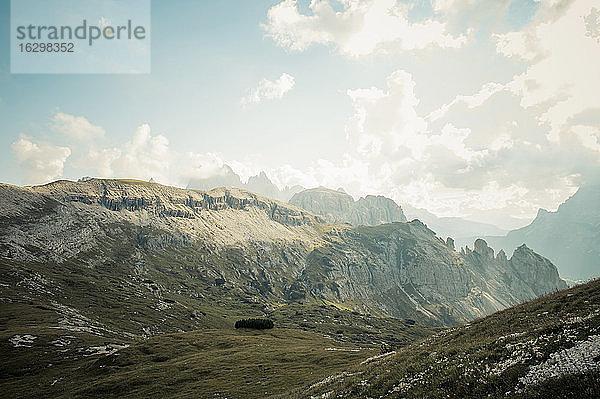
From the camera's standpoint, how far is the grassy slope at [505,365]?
14.0 meters

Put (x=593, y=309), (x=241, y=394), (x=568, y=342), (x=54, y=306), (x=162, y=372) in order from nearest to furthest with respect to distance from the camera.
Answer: (x=568, y=342)
(x=593, y=309)
(x=241, y=394)
(x=162, y=372)
(x=54, y=306)

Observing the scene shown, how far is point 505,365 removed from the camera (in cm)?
1758

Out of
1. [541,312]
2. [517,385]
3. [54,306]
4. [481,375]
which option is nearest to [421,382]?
[481,375]

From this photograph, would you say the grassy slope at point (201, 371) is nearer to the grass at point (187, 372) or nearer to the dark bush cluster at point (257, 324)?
the grass at point (187, 372)

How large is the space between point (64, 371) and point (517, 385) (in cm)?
11207

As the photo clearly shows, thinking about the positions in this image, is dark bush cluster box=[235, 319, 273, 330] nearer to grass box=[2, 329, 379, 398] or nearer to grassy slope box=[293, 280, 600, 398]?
grass box=[2, 329, 379, 398]

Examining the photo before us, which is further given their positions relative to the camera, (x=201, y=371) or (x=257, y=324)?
(x=257, y=324)

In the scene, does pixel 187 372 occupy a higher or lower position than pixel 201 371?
lower

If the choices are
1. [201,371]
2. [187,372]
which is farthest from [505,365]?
[187,372]

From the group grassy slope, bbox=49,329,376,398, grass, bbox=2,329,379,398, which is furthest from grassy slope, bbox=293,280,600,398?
grassy slope, bbox=49,329,376,398

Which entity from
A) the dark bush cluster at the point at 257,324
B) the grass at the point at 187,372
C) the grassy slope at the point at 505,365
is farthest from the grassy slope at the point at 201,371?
the dark bush cluster at the point at 257,324

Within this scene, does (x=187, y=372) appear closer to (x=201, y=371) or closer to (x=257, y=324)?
(x=201, y=371)

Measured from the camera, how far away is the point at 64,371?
269 ft

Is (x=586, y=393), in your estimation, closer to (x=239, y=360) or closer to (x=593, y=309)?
(x=593, y=309)
